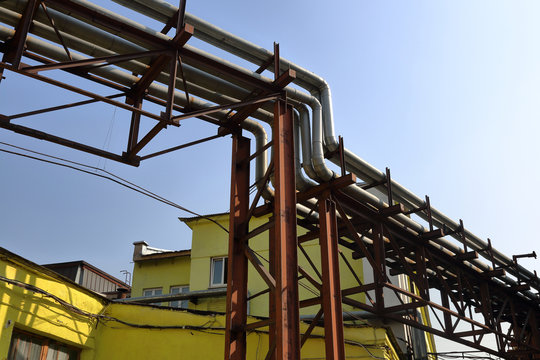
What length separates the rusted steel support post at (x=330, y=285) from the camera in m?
9.20

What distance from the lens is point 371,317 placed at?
52.8 ft

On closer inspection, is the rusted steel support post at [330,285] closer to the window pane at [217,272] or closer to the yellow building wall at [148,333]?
the yellow building wall at [148,333]

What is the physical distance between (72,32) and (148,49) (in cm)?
118

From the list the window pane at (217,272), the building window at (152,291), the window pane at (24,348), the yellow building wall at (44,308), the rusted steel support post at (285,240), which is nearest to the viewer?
the rusted steel support post at (285,240)

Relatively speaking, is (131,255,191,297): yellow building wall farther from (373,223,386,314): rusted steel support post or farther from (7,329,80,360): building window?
(373,223,386,314): rusted steel support post

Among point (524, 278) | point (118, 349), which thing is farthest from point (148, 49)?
point (524, 278)

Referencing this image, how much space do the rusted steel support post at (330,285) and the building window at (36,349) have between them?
5.76m

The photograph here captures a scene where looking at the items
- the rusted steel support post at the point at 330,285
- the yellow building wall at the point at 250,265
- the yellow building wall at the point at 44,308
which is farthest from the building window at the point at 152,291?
the rusted steel support post at the point at 330,285

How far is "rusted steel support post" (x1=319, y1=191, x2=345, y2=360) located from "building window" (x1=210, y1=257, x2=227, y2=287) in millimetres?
10412

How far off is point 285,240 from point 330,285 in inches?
67.9

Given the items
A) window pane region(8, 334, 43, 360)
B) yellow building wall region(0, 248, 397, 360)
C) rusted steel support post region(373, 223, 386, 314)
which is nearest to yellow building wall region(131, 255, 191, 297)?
yellow building wall region(0, 248, 397, 360)

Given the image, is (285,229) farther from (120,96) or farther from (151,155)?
(120,96)

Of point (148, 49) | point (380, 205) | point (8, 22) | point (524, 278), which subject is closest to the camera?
point (8, 22)

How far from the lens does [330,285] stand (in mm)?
9586
